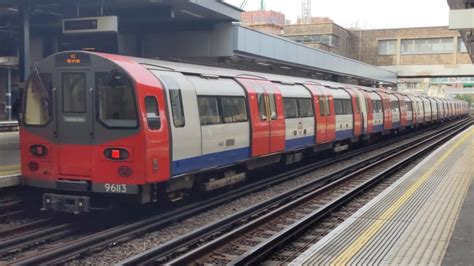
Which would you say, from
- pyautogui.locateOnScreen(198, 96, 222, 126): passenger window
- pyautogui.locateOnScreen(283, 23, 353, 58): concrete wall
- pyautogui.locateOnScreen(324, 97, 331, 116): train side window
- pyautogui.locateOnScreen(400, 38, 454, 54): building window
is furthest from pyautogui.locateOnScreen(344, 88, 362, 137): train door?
pyautogui.locateOnScreen(400, 38, 454, 54): building window

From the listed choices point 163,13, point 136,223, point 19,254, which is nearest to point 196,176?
point 136,223

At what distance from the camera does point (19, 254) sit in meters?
7.16

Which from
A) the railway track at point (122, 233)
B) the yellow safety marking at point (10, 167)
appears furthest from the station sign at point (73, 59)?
the yellow safety marking at point (10, 167)

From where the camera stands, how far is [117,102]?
8.49m

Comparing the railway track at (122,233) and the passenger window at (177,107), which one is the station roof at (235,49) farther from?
the passenger window at (177,107)

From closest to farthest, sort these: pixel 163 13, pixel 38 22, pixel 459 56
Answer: pixel 163 13 → pixel 38 22 → pixel 459 56

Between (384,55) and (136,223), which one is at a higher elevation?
(384,55)

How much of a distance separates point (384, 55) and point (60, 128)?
5904cm

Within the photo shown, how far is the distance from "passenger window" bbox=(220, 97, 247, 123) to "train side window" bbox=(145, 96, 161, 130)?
2498 mm

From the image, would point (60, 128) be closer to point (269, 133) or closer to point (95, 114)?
point (95, 114)

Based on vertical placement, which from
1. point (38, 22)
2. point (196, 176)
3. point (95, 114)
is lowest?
point (196, 176)

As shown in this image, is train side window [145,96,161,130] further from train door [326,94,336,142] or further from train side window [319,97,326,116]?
train door [326,94,336,142]

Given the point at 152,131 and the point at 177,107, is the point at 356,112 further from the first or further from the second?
the point at 152,131

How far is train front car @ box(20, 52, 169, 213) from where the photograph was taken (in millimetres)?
8281
